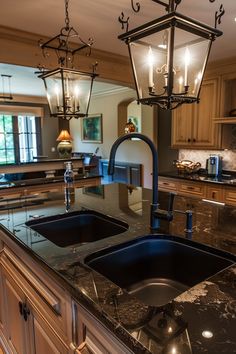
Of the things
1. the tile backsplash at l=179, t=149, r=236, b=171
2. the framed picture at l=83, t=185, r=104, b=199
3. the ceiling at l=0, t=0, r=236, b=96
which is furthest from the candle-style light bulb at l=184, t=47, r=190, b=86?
the tile backsplash at l=179, t=149, r=236, b=171

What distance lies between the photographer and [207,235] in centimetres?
143

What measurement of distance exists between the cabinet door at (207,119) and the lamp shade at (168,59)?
2.93 meters

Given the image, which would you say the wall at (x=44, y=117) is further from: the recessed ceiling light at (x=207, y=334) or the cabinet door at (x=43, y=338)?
the recessed ceiling light at (x=207, y=334)

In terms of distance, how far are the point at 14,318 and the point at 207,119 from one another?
3700 mm

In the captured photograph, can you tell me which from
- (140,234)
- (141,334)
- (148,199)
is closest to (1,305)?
(140,234)

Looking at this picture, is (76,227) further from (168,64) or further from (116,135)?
(116,135)

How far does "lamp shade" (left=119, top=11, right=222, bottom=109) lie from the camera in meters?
1.19

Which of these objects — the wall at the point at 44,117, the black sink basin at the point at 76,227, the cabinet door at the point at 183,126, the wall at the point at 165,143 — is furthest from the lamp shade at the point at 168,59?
the wall at the point at 44,117

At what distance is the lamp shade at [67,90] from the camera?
1871 mm

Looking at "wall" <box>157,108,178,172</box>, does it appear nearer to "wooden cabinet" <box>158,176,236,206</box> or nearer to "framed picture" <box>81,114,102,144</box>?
"wooden cabinet" <box>158,176,236,206</box>

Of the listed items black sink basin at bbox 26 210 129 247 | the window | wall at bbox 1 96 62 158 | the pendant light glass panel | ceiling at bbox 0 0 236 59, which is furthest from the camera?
the window

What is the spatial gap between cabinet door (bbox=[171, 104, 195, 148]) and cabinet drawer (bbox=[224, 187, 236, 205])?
1127 mm

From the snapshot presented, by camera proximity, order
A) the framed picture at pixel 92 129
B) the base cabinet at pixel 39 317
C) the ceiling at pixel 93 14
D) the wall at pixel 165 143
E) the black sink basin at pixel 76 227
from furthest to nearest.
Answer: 1. the framed picture at pixel 92 129
2. the wall at pixel 165 143
3. the ceiling at pixel 93 14
4. the black sink basin at pixel 76 227
5. the base cabinet at pixel 39 317

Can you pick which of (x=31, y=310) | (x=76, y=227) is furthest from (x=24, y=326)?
(x=76, y=227)
